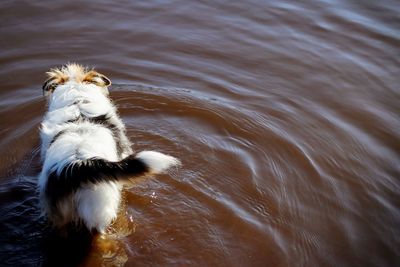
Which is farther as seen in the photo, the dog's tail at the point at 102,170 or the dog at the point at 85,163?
the dog at the point at 85,163

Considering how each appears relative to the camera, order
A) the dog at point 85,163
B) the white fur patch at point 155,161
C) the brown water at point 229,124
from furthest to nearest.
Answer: the brown water at point 229,124
the dog at point 85,163
the white fur patch at point 155,161

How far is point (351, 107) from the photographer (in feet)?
19.2

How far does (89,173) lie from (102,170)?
0.11m

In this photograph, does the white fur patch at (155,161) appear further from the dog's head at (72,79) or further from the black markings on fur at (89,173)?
the dog's head at (72,79)

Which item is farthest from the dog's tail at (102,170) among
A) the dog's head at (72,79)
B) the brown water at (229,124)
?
the dog's head at (72,79)

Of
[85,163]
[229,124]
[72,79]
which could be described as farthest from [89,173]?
[229,124]

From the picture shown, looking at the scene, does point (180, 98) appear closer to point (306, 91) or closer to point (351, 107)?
point (306, 91)

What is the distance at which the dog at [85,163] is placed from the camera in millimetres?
2818

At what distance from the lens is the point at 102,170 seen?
9.43 feet

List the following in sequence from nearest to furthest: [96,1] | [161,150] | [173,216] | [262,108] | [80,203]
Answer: [80,203] → [173,216] → [161,150] → [262,108] → [96,1]

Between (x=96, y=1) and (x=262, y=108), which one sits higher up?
(x=96, y=1)

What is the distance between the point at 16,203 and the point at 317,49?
17.3 feet

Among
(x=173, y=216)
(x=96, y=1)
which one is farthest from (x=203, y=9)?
(x=173, y=216)

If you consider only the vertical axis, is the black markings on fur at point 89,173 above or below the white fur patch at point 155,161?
below
